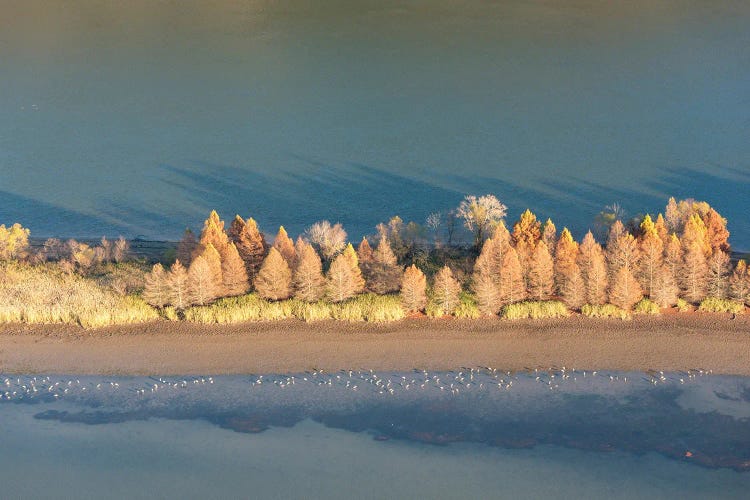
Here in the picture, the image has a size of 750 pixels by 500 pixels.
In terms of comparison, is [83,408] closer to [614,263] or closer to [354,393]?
[354,393]

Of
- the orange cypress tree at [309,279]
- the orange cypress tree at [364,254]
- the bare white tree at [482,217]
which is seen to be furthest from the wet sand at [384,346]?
the bare white tree at [482,217]

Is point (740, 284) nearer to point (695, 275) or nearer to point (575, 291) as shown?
point (695, 275)

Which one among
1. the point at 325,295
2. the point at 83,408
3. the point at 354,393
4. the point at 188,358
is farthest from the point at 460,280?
the point at 83,408

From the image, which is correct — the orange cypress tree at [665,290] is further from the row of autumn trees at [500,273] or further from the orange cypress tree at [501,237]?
the orange cypress tree at [501,237]

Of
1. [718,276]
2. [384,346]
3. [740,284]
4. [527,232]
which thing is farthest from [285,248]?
[740,284]

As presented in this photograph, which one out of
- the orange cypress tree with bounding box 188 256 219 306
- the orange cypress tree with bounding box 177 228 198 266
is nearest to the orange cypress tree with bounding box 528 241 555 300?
the orange cypress tree with bounding box 188 256 219 306

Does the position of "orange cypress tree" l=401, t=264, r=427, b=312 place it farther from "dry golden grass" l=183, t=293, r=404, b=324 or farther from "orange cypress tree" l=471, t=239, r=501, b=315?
"orange cypress tree" l=471, t=239, r=501, b=315
